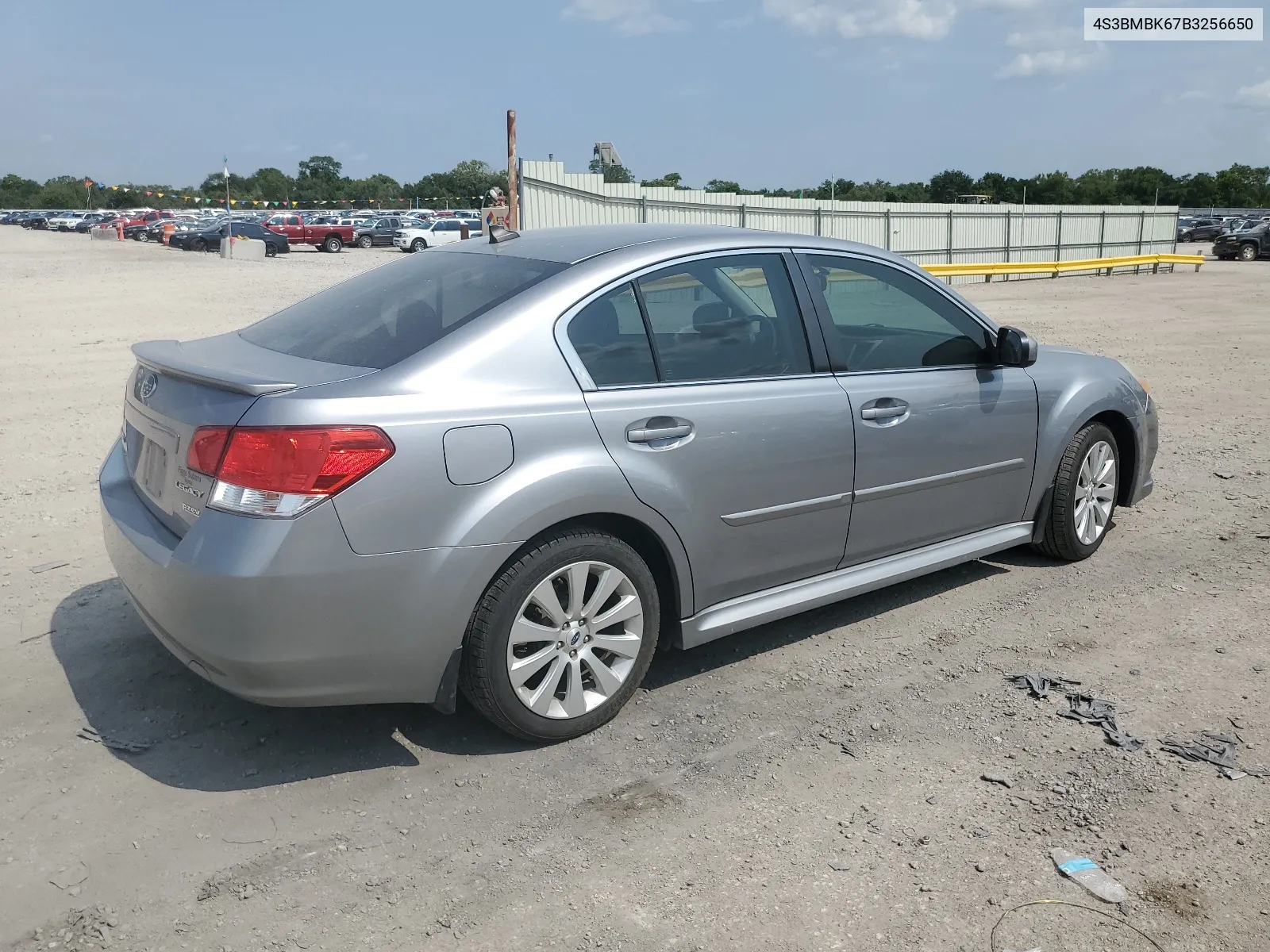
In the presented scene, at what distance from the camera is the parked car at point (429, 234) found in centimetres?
4384

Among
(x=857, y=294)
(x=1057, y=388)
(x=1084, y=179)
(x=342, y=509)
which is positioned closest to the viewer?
(x=342, y=509)

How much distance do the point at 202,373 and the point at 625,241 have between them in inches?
63.3

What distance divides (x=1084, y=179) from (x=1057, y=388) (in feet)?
300

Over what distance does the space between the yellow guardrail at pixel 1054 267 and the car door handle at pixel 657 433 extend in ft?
72.4

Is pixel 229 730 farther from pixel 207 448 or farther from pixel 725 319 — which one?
pixel 725 319

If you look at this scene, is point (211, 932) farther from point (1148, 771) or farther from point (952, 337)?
point (952, 337)

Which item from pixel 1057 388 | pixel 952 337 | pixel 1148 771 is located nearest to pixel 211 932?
pixel 1148 771

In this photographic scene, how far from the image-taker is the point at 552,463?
3.50 metres

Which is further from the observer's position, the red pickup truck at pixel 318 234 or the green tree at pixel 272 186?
the green tree at pixel 272 186

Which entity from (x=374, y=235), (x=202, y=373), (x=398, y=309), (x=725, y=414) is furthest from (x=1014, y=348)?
(x=374, y=235)

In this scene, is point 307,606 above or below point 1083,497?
above

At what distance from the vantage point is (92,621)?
15.6 ft

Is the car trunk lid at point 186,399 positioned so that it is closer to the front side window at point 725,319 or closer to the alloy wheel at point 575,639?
the alloy wheel at point 575,639

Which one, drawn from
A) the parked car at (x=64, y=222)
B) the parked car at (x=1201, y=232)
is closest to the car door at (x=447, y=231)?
the parked car at (x=64, y=222)
